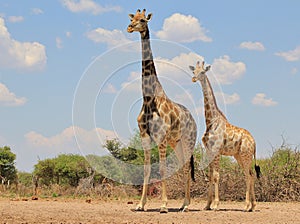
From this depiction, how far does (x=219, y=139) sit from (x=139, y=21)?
11.8 feet

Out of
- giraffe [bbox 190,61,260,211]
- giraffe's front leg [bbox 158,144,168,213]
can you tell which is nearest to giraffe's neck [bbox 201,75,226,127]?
giraffe [bbox 190,61,260,211]

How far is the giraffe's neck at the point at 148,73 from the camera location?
1246 centimetres

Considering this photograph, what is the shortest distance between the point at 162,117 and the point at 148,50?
1.77 m

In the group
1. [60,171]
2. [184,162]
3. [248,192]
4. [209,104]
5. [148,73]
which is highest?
[148,73]

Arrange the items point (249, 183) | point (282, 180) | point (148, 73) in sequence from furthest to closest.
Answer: point (282, 180) < point (249, 183) < point (148, 73)

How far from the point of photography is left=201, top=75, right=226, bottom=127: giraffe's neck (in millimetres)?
13305

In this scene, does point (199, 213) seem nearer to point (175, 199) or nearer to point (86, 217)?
point (86, 217)

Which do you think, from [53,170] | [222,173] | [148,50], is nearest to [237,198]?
[222,173]

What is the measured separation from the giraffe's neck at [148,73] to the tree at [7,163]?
662 inches

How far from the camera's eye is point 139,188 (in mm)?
20906

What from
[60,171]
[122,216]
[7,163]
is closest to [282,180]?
[122,216]

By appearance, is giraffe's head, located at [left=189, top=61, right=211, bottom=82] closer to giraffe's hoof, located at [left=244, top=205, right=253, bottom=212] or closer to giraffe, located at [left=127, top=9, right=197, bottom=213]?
giraffe, located at [left=127, top=9, right=197, bottom=213]

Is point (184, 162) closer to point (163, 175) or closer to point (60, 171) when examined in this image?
point (163, 175)

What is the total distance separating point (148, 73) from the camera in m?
12.6
